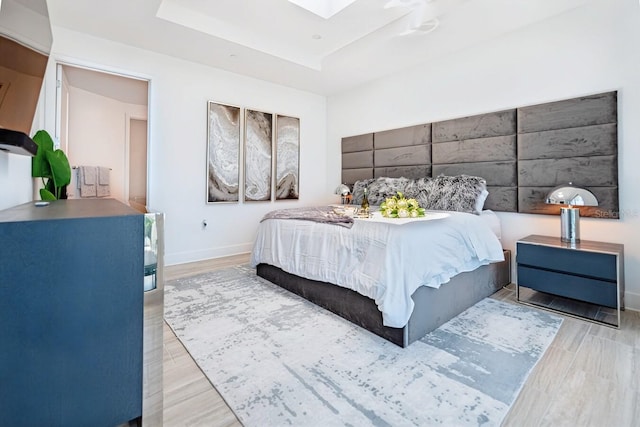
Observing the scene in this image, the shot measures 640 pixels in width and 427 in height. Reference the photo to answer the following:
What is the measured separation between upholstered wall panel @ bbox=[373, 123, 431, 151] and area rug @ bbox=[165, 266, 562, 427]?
Result: 7.28ft

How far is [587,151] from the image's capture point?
270 centimetres

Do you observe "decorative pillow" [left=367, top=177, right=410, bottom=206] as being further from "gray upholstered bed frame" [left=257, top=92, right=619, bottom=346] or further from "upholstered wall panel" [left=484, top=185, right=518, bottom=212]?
"upholstered wall panel" [left=484, top=185, right=518, bottom=212]

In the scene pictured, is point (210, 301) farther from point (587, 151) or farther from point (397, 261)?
point (587, 151)

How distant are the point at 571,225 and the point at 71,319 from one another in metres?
3.40

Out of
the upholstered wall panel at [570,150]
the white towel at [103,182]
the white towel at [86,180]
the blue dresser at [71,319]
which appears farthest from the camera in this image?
the white towel at [103,182]

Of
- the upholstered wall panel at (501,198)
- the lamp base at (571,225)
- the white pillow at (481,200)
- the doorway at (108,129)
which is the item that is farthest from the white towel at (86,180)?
the lamp base at (571,225)

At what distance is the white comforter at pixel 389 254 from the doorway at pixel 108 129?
11.2 ft

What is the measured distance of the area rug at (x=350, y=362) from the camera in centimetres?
136

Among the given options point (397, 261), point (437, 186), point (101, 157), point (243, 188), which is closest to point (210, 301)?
point (397, 261)

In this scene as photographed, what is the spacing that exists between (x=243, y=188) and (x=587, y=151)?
401 cm

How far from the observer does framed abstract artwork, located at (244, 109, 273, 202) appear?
4531 millimetres

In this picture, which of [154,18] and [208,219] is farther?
[208,219]

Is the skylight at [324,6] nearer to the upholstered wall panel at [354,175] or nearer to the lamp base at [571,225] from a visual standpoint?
the upholstered wall panel at [354,175]

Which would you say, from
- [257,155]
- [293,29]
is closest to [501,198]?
[293,29]
